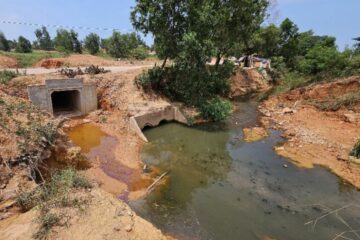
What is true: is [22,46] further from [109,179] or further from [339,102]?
[339,102]

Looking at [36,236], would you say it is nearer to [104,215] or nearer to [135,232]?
[104,215]

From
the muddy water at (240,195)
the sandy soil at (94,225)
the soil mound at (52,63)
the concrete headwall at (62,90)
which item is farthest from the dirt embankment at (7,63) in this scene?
the sandy soil at (94,225)

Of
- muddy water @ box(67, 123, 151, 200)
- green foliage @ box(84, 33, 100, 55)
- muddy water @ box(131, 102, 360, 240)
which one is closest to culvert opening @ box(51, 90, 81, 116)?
muddy water @ box(67, 123, 151, 200)

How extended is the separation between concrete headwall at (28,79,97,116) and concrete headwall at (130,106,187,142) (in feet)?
11.7

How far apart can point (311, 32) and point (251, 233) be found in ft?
113

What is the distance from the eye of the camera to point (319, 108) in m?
18.2

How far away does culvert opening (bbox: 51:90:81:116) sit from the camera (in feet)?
51.6

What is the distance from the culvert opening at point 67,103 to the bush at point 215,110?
7971 millimetres

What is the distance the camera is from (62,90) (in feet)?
47.3

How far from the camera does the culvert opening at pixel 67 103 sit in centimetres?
1572

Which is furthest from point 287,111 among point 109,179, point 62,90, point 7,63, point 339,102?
point 7,63

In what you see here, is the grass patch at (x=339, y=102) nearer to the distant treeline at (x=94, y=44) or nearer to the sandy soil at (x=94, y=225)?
the sandy soil at (x=94, y=225)

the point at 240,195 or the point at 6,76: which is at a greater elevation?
the point at 6,76

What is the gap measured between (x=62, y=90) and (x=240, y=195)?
11.2 m
